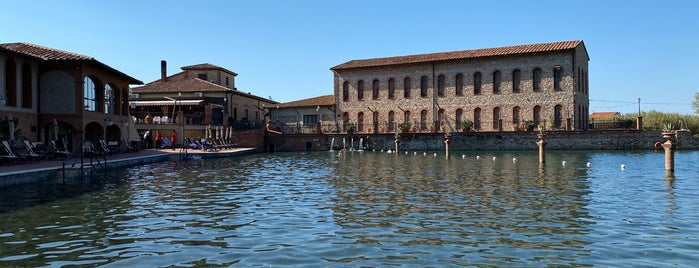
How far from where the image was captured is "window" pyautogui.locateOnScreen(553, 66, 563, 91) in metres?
39.5

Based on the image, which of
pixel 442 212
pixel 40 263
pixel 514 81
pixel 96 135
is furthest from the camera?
pixel 514 81

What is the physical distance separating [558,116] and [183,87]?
3054cm

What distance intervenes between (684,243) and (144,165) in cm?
2047

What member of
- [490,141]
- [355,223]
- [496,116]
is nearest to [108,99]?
[355,223]

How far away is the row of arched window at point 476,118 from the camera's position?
3972 centimetres

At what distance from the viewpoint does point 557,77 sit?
39688 millimetres

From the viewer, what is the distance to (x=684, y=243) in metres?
6.82

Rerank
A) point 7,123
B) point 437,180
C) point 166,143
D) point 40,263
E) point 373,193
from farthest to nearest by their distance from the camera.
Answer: point 166,143 → point 7,123 → point 437,180 → point 373,193 → point 40,263

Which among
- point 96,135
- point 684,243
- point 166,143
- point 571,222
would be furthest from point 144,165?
point 684,243

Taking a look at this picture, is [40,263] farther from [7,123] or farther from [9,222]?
[7,123]

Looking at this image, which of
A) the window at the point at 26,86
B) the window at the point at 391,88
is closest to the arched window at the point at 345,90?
the window at the point at 391,88

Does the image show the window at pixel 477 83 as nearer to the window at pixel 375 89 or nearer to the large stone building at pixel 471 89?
the large stone building at pixel 471 89

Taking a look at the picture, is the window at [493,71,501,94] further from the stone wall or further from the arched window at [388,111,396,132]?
the arched window at [388,111,396,132]

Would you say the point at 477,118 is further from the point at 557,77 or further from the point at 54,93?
the point at 54,93
